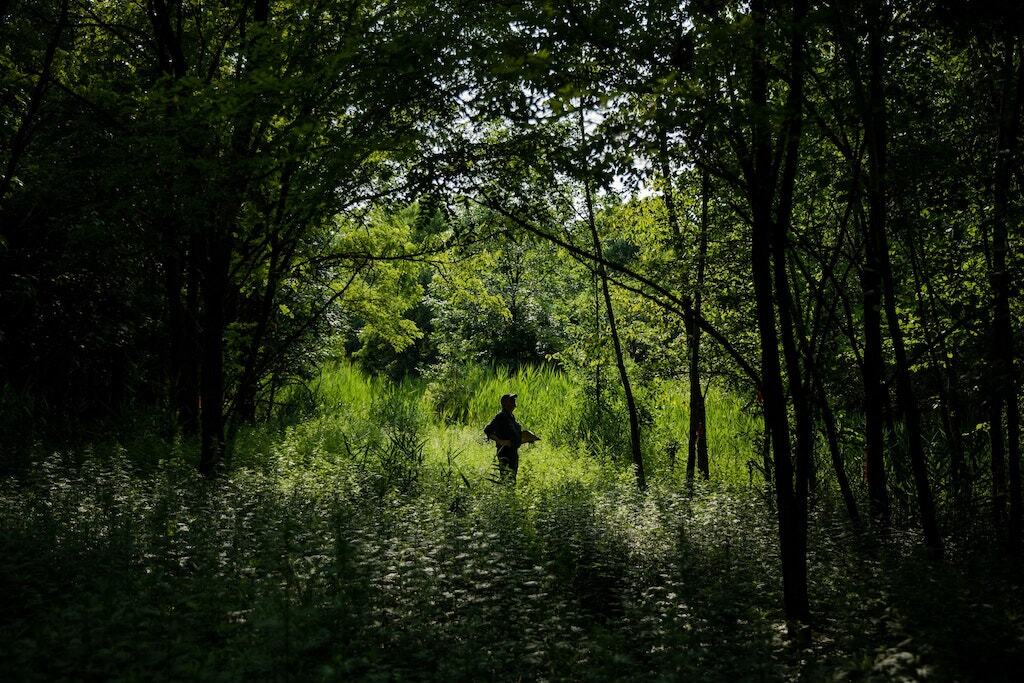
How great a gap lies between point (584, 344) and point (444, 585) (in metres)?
6.92

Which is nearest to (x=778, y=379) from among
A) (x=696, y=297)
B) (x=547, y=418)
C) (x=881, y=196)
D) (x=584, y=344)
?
(x=881, y=196)

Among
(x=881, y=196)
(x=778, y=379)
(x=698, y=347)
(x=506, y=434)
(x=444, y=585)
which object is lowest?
(x=444, y=585)

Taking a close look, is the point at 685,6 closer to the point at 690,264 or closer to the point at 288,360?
the point at 690,264

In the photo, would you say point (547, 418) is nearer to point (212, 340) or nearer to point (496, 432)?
point (496, 432)

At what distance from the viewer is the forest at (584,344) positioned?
4.32 metres

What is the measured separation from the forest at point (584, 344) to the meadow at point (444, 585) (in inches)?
1.5

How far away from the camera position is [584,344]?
11.8 m

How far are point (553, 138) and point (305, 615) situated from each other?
3924 millimetres

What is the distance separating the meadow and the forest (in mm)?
38

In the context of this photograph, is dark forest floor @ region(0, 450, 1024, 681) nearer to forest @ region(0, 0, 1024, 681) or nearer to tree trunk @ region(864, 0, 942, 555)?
forest @ region(0, 0, 1024, 681)

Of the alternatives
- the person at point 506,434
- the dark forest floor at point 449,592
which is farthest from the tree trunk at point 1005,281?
the person at point 506,434

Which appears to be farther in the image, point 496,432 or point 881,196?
point 496,432

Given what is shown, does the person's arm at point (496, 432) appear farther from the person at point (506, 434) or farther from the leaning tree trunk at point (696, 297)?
the leaning tree trunk at point (696, 297)

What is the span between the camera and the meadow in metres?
4.07
